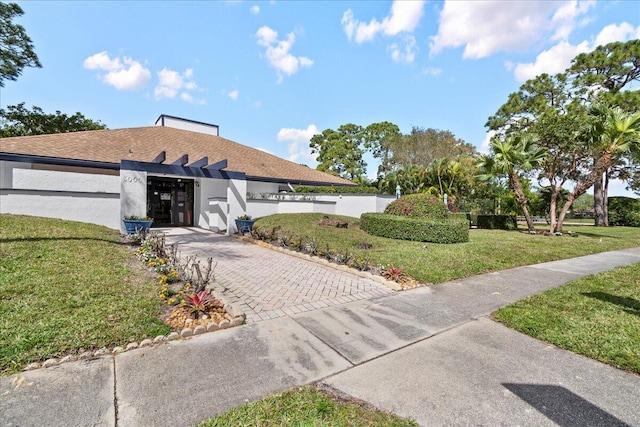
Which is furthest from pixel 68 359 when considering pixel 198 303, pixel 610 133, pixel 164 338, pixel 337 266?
pixel 610 133

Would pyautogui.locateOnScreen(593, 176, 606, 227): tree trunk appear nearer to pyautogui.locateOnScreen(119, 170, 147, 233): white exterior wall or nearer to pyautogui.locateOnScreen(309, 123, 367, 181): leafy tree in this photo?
pyautogui.locateOnScreen(309, 123, 367, 181): leafy tree

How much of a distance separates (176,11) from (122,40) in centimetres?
369

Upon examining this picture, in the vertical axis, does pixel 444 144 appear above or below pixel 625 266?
above

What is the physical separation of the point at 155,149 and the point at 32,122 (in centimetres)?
1652


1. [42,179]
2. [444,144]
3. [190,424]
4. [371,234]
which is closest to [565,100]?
[444,144]

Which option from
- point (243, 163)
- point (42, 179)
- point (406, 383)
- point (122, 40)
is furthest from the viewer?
point (243, 163)

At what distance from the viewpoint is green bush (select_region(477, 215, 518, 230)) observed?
1845 cm

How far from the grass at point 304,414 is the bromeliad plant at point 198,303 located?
1956 millimetres

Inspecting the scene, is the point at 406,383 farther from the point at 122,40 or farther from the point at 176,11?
the point at 122,40

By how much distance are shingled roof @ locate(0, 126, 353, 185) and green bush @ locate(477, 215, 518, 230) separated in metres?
9.80

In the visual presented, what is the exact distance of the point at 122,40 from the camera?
1141 cm

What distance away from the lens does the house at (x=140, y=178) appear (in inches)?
412

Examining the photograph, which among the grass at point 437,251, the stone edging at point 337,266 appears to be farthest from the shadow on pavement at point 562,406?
the grass at point 437,251

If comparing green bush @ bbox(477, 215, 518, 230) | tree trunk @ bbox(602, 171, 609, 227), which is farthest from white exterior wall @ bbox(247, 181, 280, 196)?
tree trunk @ bbox(602, 171, 609, 227)
